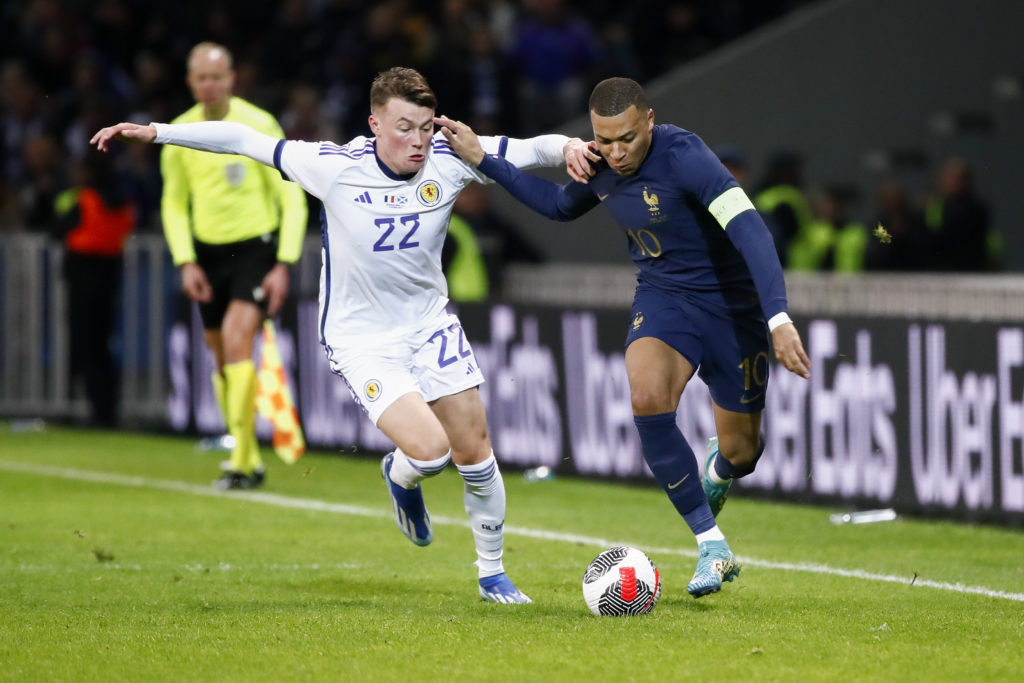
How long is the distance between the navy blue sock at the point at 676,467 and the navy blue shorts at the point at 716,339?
0.33 metres

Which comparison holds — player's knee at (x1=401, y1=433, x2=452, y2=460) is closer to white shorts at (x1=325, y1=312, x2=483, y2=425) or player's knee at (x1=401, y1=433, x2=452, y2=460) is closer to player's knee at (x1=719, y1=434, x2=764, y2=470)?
white shorts at (x1=325, y1=312, x2=483, y2=425)

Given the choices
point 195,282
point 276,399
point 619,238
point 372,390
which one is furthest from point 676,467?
point 619,238

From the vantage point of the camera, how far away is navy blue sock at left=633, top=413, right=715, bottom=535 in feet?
23.6

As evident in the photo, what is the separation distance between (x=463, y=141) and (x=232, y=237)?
412 cm

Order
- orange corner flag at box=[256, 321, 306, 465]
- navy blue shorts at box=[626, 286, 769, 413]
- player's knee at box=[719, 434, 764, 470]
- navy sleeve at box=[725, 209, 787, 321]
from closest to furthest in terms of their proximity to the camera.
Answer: navy sleeve at box=[725, 209, 787, 321] < navy blue shorts at box=[626, 286, 769, 413] < player's knee at box=[719, 434, 764, 470] < orange corner flag at box=[256, 321, 306, 465]

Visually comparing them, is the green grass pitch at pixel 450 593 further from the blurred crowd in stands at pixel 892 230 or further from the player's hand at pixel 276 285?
the blurred crowd in stands at pixel 892 230

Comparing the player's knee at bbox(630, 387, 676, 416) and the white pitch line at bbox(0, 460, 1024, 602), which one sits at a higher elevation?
the player's knee at bbox(630, 387, 676, 416)

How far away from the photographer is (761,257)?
6.73 m

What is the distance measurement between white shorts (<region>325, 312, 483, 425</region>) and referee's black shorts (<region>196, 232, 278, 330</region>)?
11.9 feet

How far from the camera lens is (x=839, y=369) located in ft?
34.8

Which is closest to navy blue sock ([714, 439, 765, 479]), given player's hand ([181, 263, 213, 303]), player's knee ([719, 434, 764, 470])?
player's knee ([719, 434, 764, 470])

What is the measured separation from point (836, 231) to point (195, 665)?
9630 millimetres

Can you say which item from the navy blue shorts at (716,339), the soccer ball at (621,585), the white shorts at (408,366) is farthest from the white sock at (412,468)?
the navy blue shorts at (716,339)

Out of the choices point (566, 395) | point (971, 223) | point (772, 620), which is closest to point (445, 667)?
point (772, 620)
